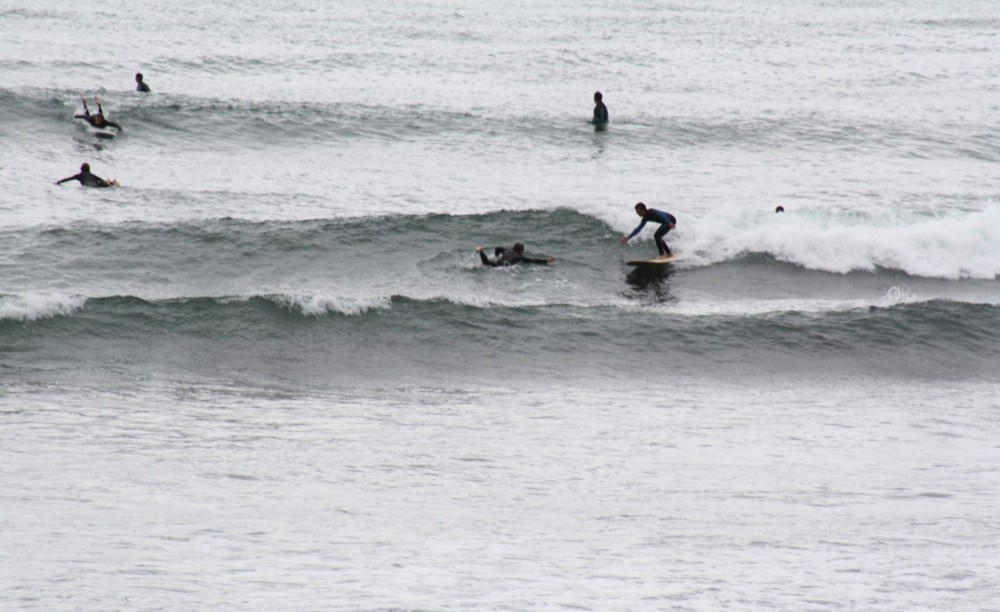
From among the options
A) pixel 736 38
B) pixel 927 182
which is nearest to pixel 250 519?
pixel 927 182

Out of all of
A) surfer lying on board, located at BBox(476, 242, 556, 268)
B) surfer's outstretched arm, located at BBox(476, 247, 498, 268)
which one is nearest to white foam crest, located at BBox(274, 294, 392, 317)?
surfer's outstretched arm, located at BBox(476, 247, 498, 268)

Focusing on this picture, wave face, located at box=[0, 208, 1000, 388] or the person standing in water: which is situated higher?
the person standing in water

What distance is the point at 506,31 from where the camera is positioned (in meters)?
47.1

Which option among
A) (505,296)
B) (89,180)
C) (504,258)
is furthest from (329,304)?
(89,180)

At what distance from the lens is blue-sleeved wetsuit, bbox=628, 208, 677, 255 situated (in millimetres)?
20156

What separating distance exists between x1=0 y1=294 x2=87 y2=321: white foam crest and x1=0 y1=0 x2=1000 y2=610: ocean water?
0.18 ft

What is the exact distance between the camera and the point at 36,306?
1596 cm

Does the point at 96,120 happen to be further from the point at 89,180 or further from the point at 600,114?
the point at 600,114

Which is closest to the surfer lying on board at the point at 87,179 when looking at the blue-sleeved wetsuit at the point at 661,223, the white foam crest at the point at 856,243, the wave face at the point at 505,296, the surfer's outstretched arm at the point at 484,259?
the wave face at the point at 505,296

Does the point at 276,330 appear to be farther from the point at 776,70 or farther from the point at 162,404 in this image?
Result: the point at 776,70

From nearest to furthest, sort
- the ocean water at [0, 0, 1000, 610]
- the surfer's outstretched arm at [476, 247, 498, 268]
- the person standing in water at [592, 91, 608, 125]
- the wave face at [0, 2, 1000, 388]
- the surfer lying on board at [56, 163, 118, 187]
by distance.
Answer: the ocean water at [0, 0, 1000, 610] < the wave face at [0, 2, 1000, 388] < the surfer's outstretched arm at [476, 247, 498, 268] < the surfer lying on board at [56, 163, 118, 187] < the person standing in water at [592, 91, 608, 125]

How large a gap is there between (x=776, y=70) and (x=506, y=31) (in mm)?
11641

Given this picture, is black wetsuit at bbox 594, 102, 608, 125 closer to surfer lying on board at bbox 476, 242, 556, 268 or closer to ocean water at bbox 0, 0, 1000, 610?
ocean water at bbox 0, 0, 1000, 610

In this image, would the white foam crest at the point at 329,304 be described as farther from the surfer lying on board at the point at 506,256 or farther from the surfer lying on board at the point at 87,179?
the surfer lying on board at the point at 87,179
